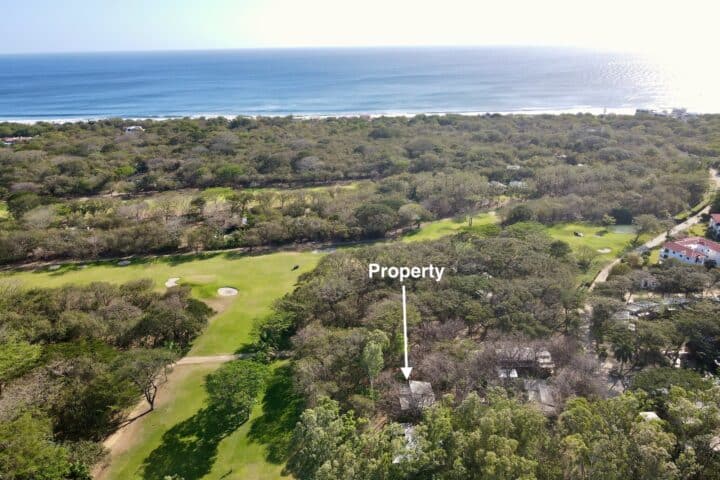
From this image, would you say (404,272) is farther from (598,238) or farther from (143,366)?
(598,238)

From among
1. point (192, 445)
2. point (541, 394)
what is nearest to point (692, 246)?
point (541, 394)

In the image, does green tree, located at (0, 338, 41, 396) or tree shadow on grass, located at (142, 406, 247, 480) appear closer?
tree shadow on grass, located at (142, 406, 247, 480)

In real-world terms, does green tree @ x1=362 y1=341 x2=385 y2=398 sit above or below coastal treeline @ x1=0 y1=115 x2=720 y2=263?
below

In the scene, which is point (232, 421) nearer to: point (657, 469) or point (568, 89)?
point (657, 469)

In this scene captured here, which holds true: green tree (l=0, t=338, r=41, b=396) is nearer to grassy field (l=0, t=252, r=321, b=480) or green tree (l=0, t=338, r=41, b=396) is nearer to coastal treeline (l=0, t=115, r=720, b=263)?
grassy field (l=0, t=252, r=321, b=480)

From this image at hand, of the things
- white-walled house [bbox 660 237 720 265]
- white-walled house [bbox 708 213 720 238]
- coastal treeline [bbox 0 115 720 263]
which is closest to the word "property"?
coastal treeline [bbox 0 115 720 263]

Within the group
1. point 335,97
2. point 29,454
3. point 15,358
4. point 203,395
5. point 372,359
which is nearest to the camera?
point 29,454

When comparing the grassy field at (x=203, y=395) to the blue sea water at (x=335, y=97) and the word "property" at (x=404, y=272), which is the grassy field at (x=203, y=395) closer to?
the word "property" at (x=404, y=272)

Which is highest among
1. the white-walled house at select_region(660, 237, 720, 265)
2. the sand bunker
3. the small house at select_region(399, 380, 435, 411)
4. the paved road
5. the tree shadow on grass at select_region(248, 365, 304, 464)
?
the white-walled house at select_region(660, 237, 720, 265)
